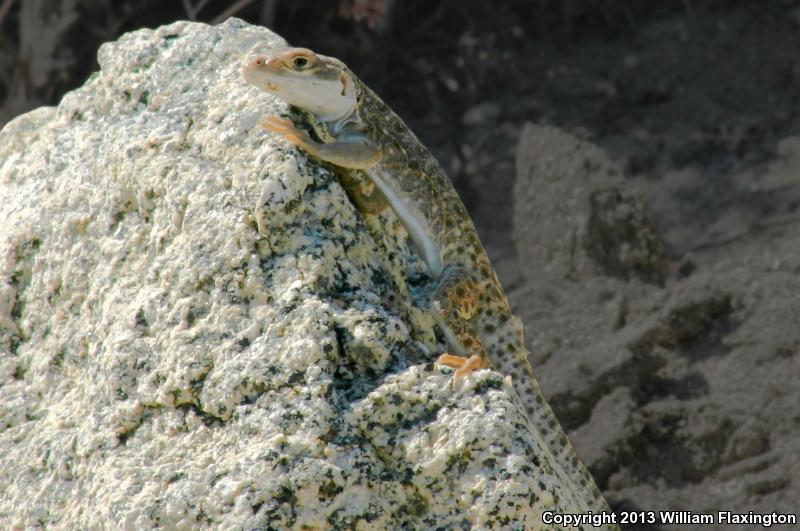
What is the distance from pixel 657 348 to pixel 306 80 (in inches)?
85.7

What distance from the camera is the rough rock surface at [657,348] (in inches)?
151

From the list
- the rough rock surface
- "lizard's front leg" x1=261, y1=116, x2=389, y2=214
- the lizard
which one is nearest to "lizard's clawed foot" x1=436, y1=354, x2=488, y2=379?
the lizard

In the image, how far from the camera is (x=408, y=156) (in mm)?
3137

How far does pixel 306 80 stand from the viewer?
283 centimetres

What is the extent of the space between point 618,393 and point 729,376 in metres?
0.41

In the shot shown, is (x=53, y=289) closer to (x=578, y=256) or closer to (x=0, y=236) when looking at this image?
(x=0, y=236)

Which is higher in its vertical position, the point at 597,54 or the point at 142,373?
the point at 142,373

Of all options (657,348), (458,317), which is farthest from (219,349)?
(657,348)

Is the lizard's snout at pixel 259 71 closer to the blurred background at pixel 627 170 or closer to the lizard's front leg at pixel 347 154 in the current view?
the lizard's front leg at pixel 347 154

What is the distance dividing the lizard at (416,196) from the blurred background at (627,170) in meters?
0.93

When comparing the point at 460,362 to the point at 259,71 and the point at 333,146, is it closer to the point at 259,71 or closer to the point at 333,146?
the point at 333,146

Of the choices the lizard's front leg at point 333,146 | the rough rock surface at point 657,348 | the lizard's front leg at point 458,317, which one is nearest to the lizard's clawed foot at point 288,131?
the lizard's front leg at point 333,146

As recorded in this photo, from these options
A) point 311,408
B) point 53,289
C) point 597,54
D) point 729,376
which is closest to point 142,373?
point 311,408

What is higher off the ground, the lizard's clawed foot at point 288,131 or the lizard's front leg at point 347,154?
the lizard's clawed foot at point 288,131
